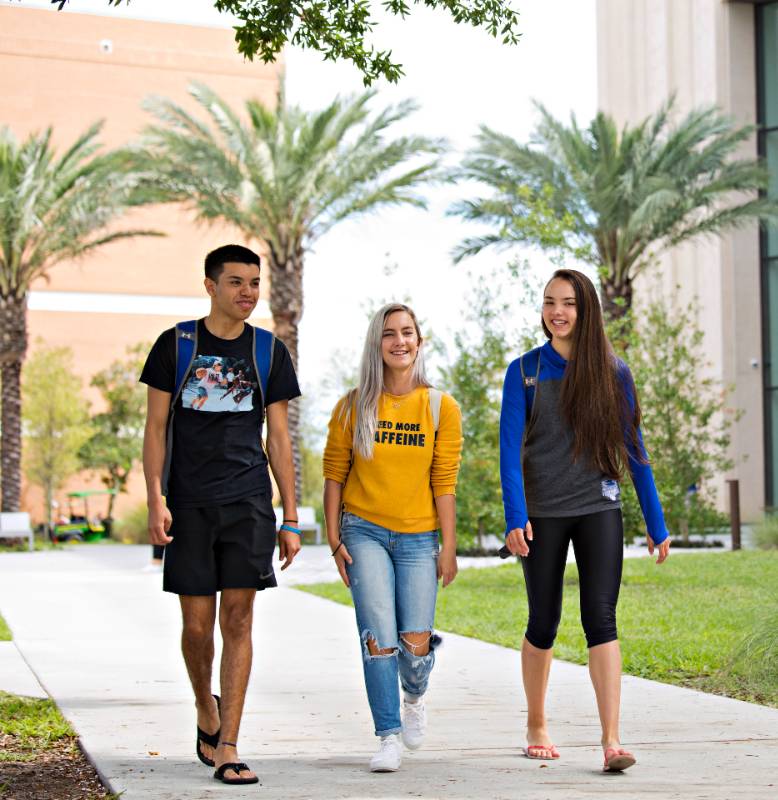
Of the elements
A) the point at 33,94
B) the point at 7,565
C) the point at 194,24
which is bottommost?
the point at 7,565

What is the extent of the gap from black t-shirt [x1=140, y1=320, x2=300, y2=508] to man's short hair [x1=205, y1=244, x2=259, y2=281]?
0.28 m

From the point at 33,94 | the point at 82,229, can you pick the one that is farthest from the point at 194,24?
the point at 82,229

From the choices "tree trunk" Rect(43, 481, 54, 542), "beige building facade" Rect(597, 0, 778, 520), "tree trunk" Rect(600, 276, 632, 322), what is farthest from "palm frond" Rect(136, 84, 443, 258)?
"tree trunk" Rect(43, 481, 54, 542)

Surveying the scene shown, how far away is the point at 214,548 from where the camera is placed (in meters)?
5.24

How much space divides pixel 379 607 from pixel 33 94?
4702 cm

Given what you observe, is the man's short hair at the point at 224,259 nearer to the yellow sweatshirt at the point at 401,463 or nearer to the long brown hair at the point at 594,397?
the yellow sweatshirt at the point at 401,463

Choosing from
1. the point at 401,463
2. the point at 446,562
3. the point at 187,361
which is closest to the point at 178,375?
the point at 187,361

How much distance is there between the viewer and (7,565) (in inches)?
887

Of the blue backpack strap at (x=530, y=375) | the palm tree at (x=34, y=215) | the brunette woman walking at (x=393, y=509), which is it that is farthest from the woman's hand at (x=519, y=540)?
the palm tree at (x=34, y=215)

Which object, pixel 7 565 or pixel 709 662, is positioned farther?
pixel 7 565

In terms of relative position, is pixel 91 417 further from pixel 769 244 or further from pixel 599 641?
pixel 599 641

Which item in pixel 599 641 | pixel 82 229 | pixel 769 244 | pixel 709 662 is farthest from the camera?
pixel 769 244

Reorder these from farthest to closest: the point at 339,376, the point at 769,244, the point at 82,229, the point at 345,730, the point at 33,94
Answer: the point at 33,94, the point at 339,376, the point at 769,244, the point at 82,229, the point at 345,730

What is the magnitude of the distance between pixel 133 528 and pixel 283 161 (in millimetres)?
11120
